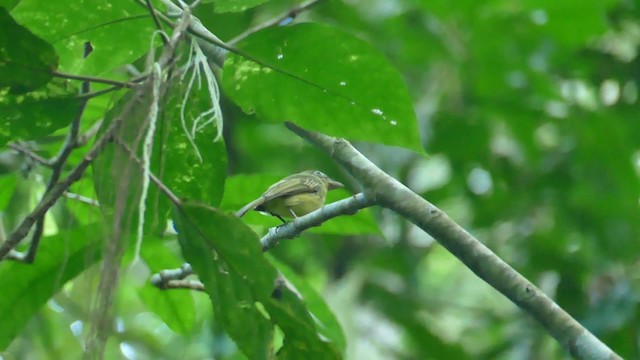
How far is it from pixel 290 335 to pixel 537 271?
245 centimetres

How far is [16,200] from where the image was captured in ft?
8.68

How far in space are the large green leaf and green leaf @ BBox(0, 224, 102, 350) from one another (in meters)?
0.72

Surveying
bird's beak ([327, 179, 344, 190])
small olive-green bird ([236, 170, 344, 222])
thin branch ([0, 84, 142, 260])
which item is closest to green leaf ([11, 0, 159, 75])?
thin branch ([0, 84, 142, 260])

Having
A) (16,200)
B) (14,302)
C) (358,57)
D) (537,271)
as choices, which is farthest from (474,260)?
(537,271)

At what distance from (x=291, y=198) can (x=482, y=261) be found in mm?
889

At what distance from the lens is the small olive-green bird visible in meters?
2.25

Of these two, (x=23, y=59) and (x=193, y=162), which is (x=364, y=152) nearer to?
(x=193, y=162)

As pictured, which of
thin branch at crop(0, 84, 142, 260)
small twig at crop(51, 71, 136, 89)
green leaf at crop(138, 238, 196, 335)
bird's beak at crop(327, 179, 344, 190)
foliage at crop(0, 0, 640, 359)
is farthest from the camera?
bird's beak at crop(327, 179, 344, 190)

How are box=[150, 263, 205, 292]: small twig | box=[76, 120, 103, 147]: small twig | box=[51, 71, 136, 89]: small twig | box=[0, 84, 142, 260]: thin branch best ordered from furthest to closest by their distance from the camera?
1. box=[150, 263, 205, 292]: small twig
2. box=[76, 120, 103, 147]: small twig
3. box=[51, 71, 136, 89]: small twig
4. box=[0, 84, 142, 260]: thin branch

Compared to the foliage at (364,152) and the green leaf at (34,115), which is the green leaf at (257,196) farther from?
the green leaf at (34,115)

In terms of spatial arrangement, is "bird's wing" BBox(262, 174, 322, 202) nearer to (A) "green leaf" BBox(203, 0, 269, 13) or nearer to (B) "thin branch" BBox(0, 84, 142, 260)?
(A) "green leaf" BBox(203, 0, 269, 13)

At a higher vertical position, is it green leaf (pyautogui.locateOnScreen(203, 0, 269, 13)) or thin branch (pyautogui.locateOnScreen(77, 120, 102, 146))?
green leaf (pyautogui.locateOnScreen(203, 0, 269, 13))

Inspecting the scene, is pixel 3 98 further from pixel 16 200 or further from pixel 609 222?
pixel 609 222

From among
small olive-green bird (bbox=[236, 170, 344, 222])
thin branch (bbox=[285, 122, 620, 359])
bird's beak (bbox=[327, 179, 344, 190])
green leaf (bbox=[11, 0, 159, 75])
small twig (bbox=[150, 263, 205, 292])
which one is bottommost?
small twig (bbox=[150, 263, 205, 292])
